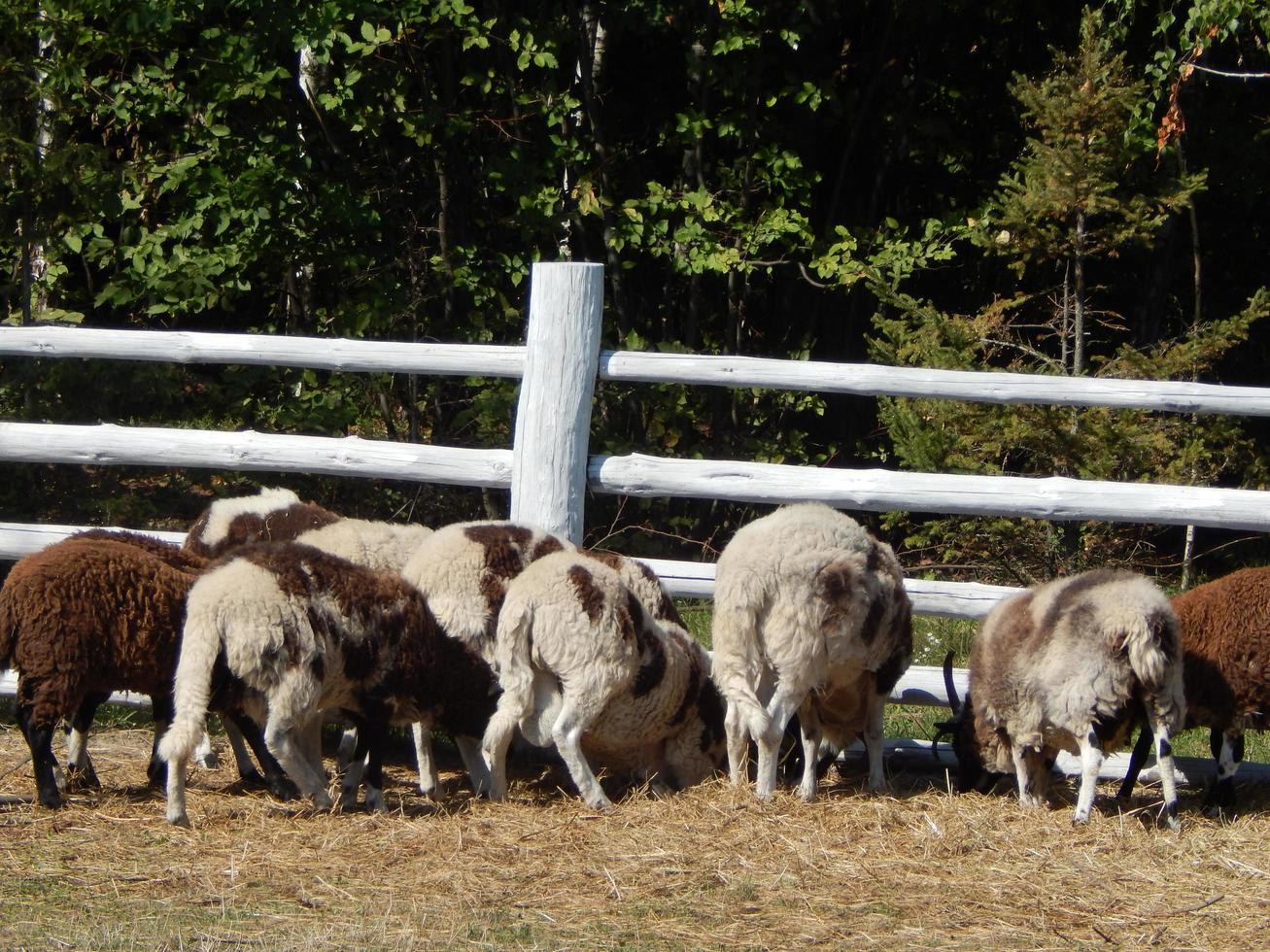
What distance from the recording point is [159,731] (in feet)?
21.7

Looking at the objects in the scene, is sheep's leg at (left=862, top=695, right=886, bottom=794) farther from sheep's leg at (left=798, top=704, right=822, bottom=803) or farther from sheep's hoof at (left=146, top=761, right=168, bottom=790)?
sheep's hoof at (left=146, top=761, right=168, bottom=790)

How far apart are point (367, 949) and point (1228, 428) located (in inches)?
340

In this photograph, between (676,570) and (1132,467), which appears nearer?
(676,570)

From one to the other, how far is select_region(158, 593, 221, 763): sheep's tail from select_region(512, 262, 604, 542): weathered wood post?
6.03 feet

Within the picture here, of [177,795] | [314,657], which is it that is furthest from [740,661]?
[177,795]

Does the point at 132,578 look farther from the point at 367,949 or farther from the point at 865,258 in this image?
the point at 865,258

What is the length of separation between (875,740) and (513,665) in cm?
179

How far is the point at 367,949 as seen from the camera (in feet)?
14.6

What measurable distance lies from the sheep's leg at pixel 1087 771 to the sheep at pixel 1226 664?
1.99 ft

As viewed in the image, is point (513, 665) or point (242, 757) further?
point (242, 757)

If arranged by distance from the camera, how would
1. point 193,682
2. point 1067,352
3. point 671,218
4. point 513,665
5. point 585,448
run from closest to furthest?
point 193,682 → point 513,665 → point 585,448 → point 1067,352 → point 671,218

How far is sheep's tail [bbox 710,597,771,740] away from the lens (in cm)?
625

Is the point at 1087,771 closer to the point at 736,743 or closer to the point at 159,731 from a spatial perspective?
the point at 736,743

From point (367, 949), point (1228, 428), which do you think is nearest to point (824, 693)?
point (367, 949)
